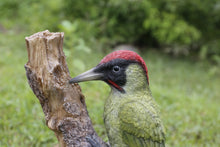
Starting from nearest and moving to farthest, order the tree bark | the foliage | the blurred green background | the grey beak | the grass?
the tree bark < the grey beak < the grass < the blurred green background < the foliage

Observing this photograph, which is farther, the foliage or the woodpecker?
the foliage

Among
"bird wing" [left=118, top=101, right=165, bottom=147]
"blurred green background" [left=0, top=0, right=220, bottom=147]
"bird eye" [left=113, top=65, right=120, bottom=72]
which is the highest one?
"blurred green background" [left=0, top=0, right=220, bottom=147]

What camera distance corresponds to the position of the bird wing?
1.88 m

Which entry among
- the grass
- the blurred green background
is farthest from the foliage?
the grass

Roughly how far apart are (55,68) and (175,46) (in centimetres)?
644

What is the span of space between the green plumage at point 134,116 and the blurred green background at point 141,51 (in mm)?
1142

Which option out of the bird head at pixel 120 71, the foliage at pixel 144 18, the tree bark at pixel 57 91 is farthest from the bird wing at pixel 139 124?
the foliage at pixel 144 18

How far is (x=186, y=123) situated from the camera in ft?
12.2

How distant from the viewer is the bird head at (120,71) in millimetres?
1825

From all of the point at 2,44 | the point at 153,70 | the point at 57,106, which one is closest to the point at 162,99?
the point at 153,70

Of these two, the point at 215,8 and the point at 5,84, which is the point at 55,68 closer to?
the point at 5,84

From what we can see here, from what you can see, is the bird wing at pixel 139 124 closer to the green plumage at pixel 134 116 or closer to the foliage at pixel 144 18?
the green plumage at pixel 134 116

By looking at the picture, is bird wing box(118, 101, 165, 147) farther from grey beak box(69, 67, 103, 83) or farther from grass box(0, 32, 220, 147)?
grass box(0, 32, 220, 147)

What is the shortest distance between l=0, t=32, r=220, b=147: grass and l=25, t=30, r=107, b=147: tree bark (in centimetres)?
106
